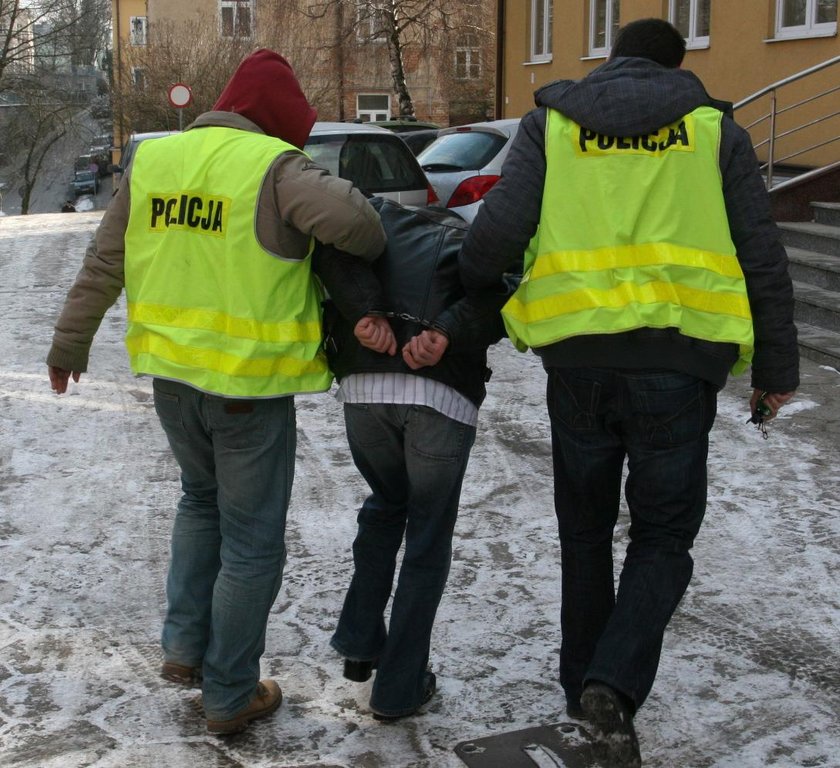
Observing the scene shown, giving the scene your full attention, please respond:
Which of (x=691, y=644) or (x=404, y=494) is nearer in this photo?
(x=404, y=494)

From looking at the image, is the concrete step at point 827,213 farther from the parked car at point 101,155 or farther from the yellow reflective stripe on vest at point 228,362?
the parked car at point 101,155

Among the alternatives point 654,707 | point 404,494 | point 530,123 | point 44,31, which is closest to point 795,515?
point 654,707

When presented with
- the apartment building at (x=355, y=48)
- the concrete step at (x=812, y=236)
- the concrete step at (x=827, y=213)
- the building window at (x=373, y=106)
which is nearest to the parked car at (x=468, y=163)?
the concrete step at (x=812, y=236)

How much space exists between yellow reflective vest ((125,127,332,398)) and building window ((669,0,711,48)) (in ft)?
46.1

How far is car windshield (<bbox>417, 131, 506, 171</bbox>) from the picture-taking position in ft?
38.2

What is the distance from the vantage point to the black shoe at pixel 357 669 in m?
3.39

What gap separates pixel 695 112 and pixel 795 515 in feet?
8.41

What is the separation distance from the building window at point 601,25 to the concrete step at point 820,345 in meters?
12.4

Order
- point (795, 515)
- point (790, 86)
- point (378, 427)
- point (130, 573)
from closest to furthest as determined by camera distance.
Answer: point (378, 427) → point (130, 573) → point (795, 515) → point (790, 86)

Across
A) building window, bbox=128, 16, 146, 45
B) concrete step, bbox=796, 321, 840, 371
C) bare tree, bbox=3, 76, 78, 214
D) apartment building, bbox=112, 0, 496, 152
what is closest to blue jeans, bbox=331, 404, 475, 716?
concrete step, bbox=796, 321, 840, 371

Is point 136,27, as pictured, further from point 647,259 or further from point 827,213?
point 647,259

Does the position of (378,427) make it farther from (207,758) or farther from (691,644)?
(691,644)

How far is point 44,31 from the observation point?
138 ft

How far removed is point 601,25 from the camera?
20.2m
